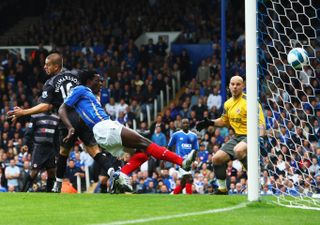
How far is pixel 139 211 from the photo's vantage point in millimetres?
9477

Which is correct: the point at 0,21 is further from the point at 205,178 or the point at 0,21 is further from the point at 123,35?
the point at 205,178

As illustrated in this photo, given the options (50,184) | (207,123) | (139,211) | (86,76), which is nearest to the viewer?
(139,211)

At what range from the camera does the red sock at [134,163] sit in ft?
39.3

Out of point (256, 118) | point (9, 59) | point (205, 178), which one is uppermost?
point (9, 59)

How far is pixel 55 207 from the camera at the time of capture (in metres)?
10.0

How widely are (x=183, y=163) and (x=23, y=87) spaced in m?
16.8

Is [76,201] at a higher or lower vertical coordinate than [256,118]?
lower

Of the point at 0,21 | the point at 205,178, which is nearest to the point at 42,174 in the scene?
the point at 205,178

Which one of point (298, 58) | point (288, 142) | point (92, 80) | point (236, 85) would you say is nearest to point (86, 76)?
point (92, 80)

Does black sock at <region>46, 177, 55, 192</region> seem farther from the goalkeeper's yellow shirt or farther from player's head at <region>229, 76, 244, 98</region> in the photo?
player's head at <region>229, 76, 244, 98</region>

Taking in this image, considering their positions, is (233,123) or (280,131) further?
(280,131)

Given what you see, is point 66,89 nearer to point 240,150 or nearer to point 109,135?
point 109,135

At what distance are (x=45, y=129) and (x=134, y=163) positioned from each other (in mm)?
2725

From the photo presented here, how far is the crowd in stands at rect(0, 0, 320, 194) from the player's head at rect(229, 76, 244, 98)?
0.90m
